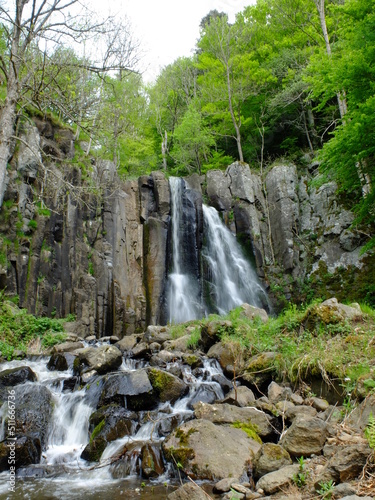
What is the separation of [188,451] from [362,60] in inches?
378

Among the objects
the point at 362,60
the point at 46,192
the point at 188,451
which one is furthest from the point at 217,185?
the point at 188,451

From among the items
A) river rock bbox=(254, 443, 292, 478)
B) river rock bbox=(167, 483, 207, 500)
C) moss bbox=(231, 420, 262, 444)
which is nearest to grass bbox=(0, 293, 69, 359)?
moss bbox=(231, 420, 262, 444)

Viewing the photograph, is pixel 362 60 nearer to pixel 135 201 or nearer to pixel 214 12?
pixel 135 201

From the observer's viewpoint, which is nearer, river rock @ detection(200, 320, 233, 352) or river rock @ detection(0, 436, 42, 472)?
river rock @ detection(0, 436, 42, 472)

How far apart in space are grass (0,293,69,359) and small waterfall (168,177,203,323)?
5224 millimetres

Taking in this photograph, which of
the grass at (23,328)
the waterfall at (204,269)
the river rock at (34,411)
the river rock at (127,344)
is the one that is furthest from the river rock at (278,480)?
the waterfall at (204,269)

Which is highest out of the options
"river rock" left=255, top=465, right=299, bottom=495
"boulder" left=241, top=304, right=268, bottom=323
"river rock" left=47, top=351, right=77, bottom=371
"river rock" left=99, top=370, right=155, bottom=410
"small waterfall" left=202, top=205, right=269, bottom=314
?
"small waterfall" left=202, top=205, right=269, bottom=314

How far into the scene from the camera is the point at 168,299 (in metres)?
15.2

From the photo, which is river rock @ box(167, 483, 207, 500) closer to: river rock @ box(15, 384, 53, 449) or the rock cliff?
river rock @ box(15, 384, 53, 449)

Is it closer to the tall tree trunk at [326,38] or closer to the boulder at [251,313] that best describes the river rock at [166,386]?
the boulder at [251,313]

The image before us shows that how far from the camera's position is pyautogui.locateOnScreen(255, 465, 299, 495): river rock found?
296 centimetres

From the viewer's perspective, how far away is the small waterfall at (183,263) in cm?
1508

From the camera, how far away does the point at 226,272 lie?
16609 mm

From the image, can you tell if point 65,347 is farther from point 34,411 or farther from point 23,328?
point 34,411
